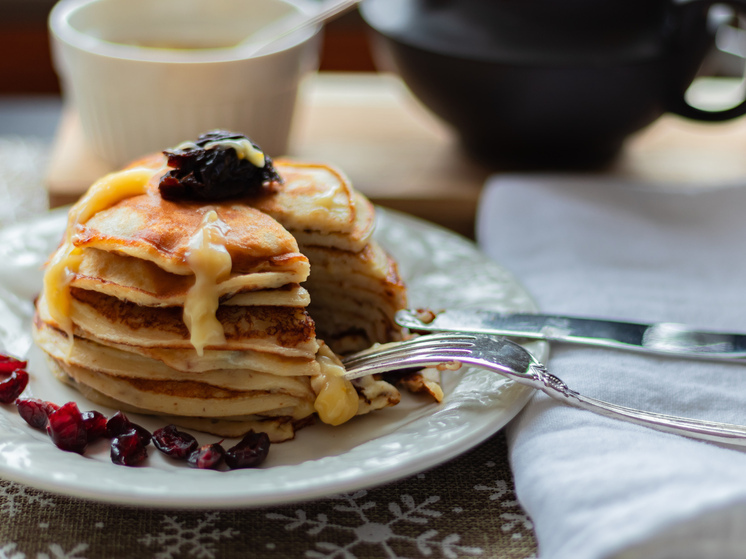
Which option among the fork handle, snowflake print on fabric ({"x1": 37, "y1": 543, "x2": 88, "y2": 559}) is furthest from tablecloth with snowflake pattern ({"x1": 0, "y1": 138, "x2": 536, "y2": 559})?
the fork handle

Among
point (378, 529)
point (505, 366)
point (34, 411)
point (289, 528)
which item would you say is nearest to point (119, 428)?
point (34, 411)

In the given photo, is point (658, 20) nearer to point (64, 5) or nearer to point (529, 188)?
point (529, 188)

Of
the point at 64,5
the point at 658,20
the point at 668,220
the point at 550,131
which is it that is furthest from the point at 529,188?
the point at 64,5

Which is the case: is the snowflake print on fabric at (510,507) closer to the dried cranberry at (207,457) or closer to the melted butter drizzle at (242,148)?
the dried cranberry at (207,457)

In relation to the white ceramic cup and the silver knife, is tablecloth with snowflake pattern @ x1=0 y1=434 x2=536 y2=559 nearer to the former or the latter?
the silver knife

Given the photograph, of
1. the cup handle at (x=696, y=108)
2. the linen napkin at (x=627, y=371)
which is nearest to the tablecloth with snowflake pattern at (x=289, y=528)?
the linen napkin at (x=627, y=371)

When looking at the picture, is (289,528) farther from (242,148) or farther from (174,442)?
(242,148)

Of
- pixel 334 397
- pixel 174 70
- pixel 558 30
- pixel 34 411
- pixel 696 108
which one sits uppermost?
pixel 558 30
